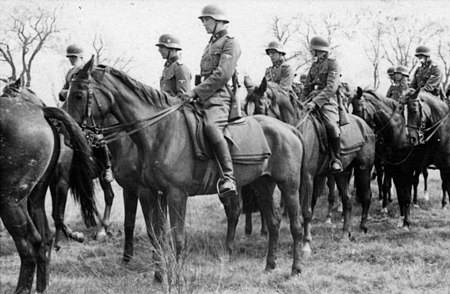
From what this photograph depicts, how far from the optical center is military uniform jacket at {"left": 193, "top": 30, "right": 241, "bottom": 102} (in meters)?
7.21

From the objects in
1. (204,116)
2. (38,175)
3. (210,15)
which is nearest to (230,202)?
(204,116)

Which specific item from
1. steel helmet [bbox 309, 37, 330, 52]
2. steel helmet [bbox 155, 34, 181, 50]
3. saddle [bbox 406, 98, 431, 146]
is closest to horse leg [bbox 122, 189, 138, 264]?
steel helmet [bbox 155, 34, 181, 50]

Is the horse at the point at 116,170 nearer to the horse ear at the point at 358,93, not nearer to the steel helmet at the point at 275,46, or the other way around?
the steel helmet at the point at 275,46

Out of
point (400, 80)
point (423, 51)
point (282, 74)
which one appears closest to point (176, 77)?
point (282, 74)

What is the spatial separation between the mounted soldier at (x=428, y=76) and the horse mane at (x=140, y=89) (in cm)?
804

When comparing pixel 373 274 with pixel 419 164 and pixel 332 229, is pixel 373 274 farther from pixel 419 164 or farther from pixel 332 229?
pixel 419 164

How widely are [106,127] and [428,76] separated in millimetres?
8970

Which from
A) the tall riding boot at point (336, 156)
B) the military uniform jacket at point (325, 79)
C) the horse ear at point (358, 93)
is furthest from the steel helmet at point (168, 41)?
the horse ear at point (358, 93)

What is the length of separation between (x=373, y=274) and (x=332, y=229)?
3.89 m

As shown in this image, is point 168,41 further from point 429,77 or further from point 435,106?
point 429,77

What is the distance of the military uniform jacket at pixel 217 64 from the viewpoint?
23.7 feet

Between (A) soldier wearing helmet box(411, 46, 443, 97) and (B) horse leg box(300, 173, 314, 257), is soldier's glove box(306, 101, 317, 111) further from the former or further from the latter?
(A) soldier wearing helmet box(411, 46, 443, 97)

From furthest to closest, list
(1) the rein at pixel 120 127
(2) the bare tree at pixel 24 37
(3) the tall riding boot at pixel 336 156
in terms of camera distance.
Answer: (2) the bare tree at pixel 24 37 → (3) the tall riding boot at pixel 336 156 → (1) the rein at pixel 120 127

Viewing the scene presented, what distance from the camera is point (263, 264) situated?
8.44 meters
